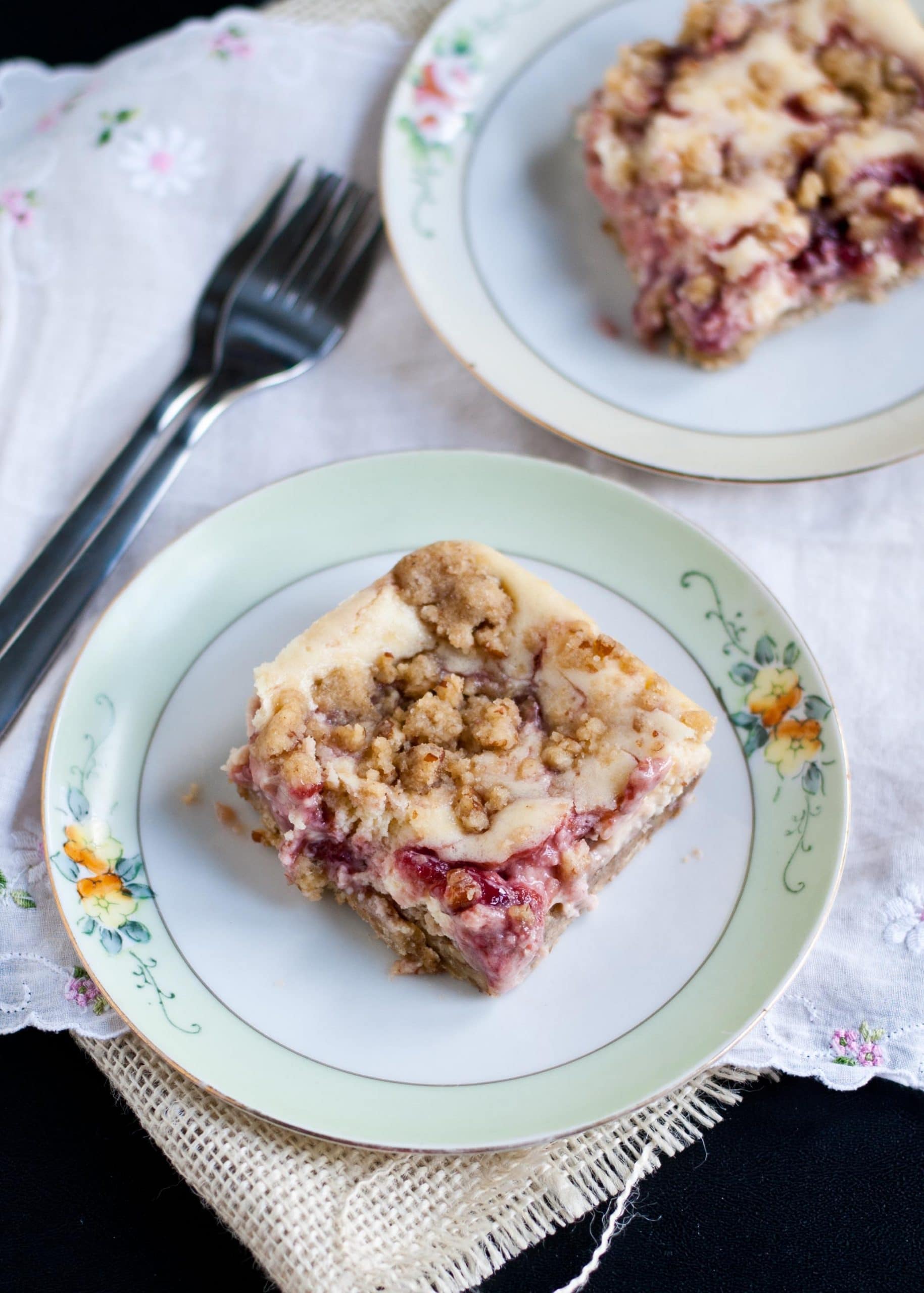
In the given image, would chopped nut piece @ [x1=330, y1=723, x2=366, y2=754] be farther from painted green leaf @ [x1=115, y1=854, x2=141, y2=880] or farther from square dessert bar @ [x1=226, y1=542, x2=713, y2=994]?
painted green leaf @ [x1=115, y1=854, x2=141, y2=880]

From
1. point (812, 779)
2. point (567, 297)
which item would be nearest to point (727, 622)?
point (812, 779)

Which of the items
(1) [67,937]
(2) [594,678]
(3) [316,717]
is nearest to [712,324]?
(2) [594,678]

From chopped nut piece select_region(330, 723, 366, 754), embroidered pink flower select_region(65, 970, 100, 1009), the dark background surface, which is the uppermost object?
chopped nut piece select_region(330, 723, 366, 754)

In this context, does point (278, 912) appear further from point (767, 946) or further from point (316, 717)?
point (767, 946)

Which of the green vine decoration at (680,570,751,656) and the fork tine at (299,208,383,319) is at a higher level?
the fork tine at (299,208,383,319)

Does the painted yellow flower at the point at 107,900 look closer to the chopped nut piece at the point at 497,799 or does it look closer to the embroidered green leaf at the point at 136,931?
the embroidered green leaf at the point at 136,931

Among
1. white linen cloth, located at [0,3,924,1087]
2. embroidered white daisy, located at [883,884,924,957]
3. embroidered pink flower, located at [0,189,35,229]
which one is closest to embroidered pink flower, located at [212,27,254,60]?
white linen cloth, located at [0,3,924,1087]

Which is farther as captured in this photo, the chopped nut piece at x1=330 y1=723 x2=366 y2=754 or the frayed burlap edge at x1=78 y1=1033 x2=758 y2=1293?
the chopped nut piece at x1=330 y1=723 x2=366 y2=754
